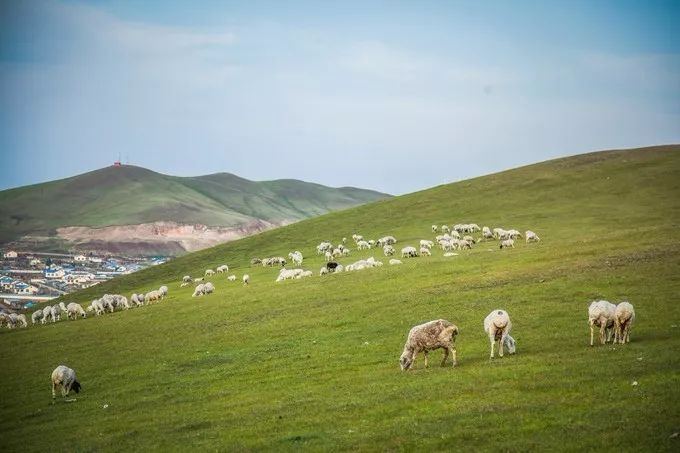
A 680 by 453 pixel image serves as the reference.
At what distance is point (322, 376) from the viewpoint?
25891mm

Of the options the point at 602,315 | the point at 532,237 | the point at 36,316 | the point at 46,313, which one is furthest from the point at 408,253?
the point at 602,315

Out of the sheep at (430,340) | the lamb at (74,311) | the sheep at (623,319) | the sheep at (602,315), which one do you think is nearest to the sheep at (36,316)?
the lamb at (74,311)

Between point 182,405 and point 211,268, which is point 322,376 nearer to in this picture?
point 182,405

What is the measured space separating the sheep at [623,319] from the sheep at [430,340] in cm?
611

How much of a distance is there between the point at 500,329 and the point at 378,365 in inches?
211

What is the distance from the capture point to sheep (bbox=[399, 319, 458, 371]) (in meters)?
24.1

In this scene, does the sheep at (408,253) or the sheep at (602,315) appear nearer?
the sheep at (602,315)

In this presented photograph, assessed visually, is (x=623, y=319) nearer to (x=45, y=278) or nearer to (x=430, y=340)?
(x=430, y=340)

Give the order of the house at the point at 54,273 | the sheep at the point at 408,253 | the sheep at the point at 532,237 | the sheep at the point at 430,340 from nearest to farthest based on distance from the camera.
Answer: the sheep at the point at 430,340, the sheep at the point at 532,237, the sheep at the point at 408,253, the house at the point at 54,273

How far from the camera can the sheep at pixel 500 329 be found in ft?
77.9

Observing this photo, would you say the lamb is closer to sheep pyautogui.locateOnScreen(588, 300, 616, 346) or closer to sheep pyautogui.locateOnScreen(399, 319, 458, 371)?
sheep pyautogui.locateOnScreen(399, 319, 458, 371)

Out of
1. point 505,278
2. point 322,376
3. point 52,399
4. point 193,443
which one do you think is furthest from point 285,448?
point 505,278

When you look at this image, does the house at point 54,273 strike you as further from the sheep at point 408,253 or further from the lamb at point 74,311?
the sheep at point 408,253

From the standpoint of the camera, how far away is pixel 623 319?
23.9 m
